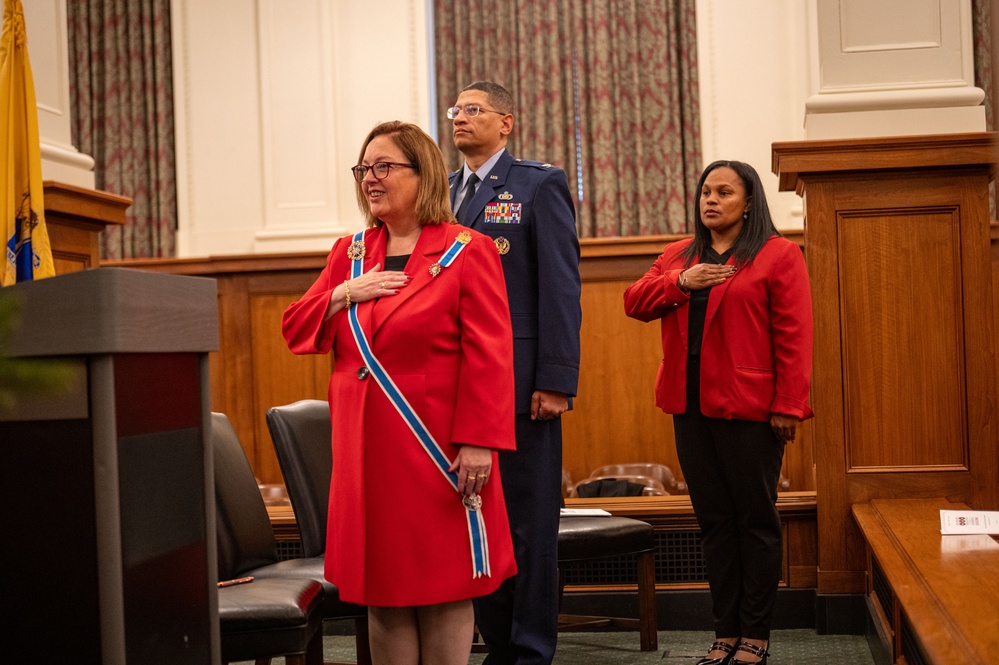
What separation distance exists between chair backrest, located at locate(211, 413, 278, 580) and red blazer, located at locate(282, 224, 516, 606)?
838 millimetres

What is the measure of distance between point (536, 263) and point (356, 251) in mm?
593

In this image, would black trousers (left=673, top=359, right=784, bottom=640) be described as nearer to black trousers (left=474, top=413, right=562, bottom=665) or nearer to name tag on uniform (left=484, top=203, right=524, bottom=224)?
black trousers (left=474, top=413, right=562, bottom=665)

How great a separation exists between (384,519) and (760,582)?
1.42m

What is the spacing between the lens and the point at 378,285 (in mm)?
2242

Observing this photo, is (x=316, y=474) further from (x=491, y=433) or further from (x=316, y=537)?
(x=491, y=433)

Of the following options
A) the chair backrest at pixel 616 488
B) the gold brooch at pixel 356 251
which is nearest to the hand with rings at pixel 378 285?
the gold brooch at pixel 356 251

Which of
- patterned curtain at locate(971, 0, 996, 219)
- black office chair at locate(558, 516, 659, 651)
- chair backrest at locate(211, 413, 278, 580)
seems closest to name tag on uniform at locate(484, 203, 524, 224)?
chair backrest at locate(211, 413, 278, 580)

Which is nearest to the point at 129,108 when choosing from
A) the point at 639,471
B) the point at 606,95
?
the point at 606,95

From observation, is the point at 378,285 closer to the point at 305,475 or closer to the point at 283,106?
the point at 305,475

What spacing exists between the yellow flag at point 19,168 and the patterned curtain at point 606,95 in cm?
463

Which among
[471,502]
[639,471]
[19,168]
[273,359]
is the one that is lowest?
[639,471]

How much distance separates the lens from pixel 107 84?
8352 mm

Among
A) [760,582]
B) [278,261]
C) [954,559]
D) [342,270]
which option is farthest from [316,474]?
[278,261]

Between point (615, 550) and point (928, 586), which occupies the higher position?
point (928, 586)
